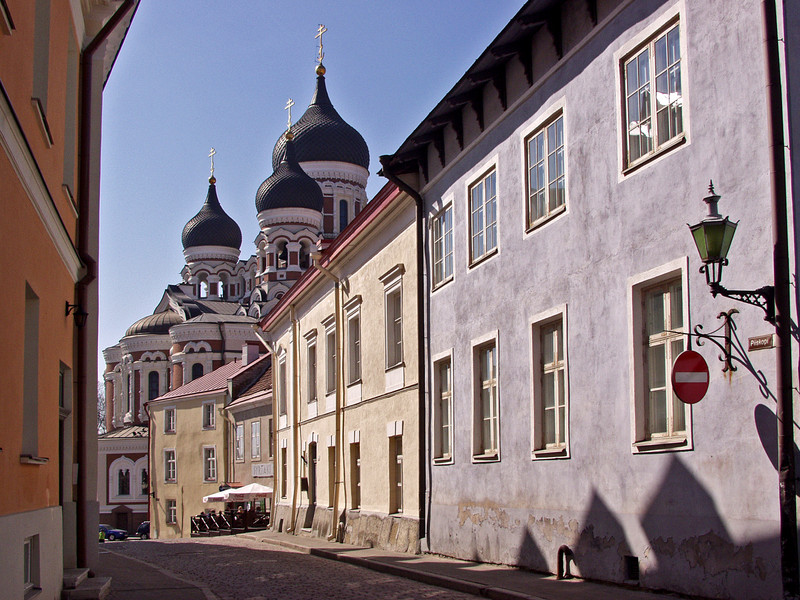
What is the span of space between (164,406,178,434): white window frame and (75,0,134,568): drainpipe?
4329 centimetres

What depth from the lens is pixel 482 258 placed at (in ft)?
54.4

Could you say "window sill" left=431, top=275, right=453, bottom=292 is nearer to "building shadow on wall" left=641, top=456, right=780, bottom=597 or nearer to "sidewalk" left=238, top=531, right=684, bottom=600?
"sidewalk" left=238, top=531, right=684, bottom=600

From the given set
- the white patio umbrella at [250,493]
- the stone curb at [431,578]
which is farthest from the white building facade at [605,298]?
the white patio umbrella at [250,493]

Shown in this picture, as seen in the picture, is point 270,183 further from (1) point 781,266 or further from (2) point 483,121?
(1) point 781,266

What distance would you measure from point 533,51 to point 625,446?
5548mm

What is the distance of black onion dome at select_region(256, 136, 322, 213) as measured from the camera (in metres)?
76.8

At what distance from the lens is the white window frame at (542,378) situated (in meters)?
13.6

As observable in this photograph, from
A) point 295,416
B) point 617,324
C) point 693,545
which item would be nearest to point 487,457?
point 617,324

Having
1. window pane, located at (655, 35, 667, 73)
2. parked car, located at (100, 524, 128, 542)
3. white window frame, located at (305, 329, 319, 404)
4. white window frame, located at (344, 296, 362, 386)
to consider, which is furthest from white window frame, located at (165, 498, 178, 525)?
window pane, located at (655, 35, 667, 73)

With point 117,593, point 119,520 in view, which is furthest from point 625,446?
point 119,520

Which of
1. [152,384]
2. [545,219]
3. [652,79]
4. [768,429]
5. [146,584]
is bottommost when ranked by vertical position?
A: [146,584]

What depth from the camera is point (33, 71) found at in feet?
32.9

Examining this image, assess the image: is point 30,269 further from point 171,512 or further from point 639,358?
point 171,512

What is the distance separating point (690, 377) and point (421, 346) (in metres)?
9.92
